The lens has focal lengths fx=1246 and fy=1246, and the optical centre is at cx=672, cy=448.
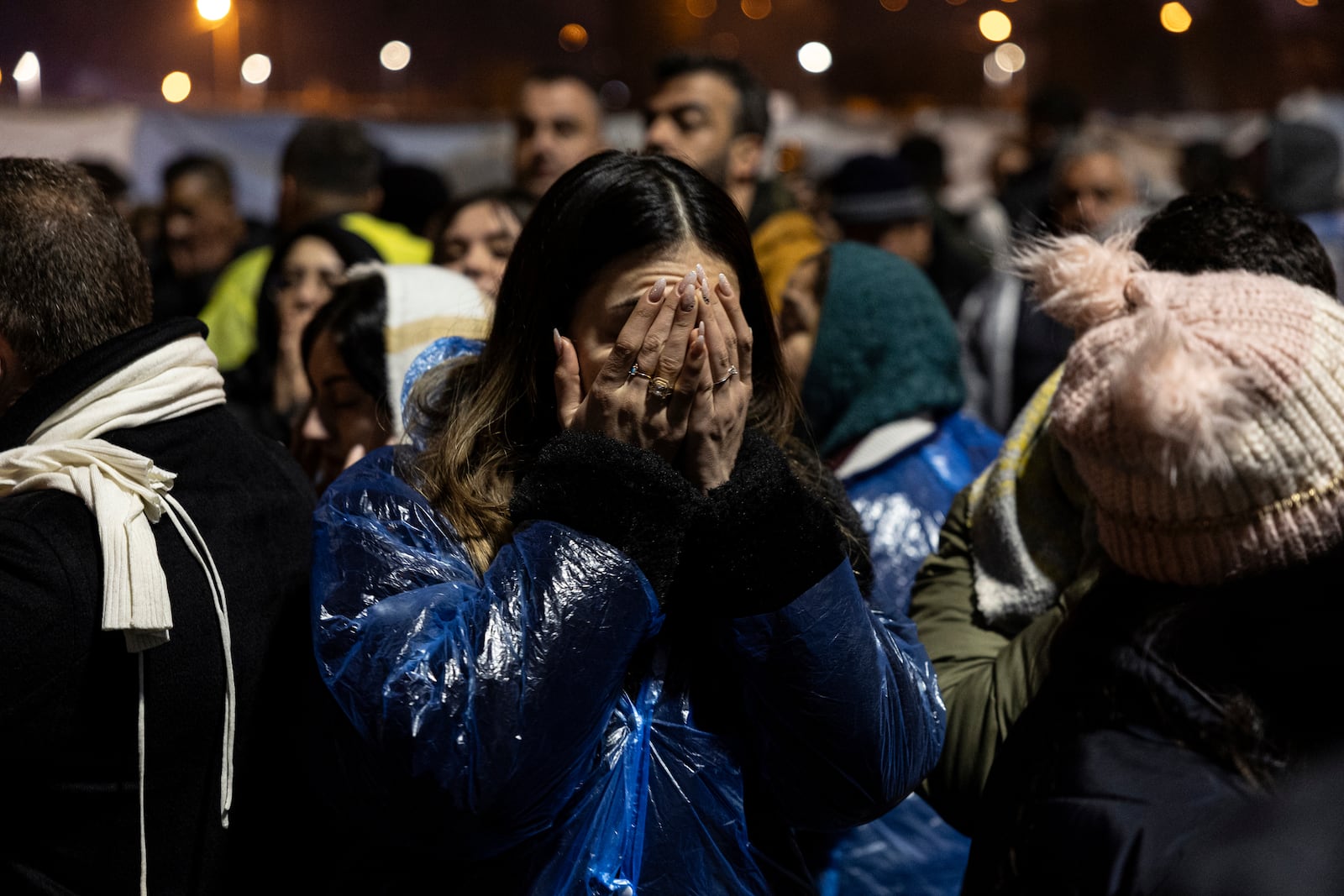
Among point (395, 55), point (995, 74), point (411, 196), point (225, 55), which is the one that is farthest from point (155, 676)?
point (995, 74)

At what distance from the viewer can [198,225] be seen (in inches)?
252

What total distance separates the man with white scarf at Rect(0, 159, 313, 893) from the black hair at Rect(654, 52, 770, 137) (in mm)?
3016

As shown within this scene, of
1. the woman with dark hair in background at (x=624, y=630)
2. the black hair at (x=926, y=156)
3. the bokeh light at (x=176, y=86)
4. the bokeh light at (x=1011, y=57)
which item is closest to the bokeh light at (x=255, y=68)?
the bokeh light at (x=176, y=86)

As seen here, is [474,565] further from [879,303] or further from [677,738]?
[879,303]

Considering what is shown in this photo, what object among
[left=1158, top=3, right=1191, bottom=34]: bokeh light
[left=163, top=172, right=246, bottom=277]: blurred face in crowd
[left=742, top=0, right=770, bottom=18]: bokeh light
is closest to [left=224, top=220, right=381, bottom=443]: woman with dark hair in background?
[left=163, top=172, right=246, bottom=277]: blurred face in crowd

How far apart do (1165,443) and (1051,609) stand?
0.64 m

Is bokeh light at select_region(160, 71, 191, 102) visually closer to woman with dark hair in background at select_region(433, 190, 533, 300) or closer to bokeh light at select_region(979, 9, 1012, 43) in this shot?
woman with dark hair in background at select_region(433, 190, 533, 300)

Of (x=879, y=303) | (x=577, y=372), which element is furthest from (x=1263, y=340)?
(x=879, y=303)

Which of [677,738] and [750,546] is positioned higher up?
[750,546]

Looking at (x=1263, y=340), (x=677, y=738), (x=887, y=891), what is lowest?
(x=887, y=891)

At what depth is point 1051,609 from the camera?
2.04 m

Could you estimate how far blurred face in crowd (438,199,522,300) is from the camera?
12.9ft

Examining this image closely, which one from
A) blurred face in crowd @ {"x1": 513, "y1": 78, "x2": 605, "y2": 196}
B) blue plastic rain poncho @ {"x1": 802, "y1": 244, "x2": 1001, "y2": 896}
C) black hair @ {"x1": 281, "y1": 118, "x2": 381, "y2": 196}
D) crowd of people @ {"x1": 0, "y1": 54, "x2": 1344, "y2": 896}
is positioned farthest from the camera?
black hair @ {"x1": 281, "y1": 118, "x2": 381, "y2": 196}

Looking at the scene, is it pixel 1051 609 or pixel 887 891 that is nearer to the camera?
pixel 1051 609
